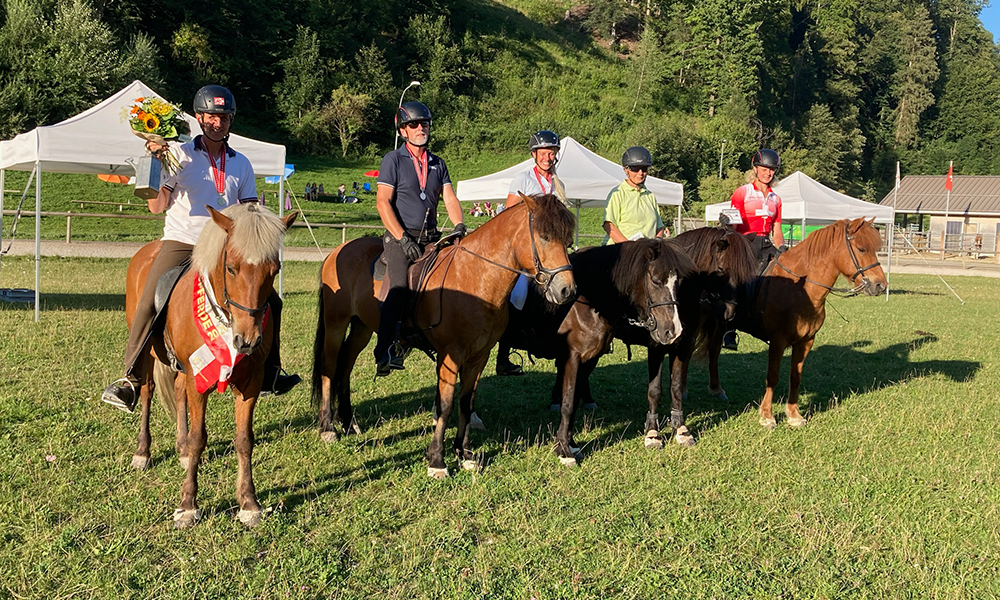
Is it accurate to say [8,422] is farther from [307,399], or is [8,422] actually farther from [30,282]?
[30,282]

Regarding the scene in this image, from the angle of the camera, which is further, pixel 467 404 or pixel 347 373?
pixel 347 373

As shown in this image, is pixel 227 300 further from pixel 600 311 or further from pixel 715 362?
pixel 715 362

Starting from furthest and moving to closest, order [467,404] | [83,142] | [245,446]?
1. [83,142]
2. [467,404]
3. [245,446]

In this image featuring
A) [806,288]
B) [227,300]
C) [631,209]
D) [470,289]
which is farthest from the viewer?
[806,288]

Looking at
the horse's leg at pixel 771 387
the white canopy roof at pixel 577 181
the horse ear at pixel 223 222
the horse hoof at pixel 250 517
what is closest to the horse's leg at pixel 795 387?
the horse's leg at pixel 771 387

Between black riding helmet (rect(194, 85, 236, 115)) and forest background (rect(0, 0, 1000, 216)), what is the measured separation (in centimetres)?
3291

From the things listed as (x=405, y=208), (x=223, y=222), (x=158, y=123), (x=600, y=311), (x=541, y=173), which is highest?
(x=158, y=123)

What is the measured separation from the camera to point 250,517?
14.5 ft

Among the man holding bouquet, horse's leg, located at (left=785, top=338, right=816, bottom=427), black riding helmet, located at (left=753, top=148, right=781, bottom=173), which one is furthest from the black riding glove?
black riding helmet, located at (left=753, top=148, right=781, bottom=173)

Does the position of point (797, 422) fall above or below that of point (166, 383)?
below

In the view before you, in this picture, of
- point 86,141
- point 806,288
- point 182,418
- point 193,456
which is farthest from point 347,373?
point 86,141

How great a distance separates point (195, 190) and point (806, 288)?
20.1ft

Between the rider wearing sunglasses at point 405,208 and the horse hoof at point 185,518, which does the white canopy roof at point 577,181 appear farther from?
the horse hoof at point 185,518

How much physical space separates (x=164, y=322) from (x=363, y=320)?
178 centimetres
